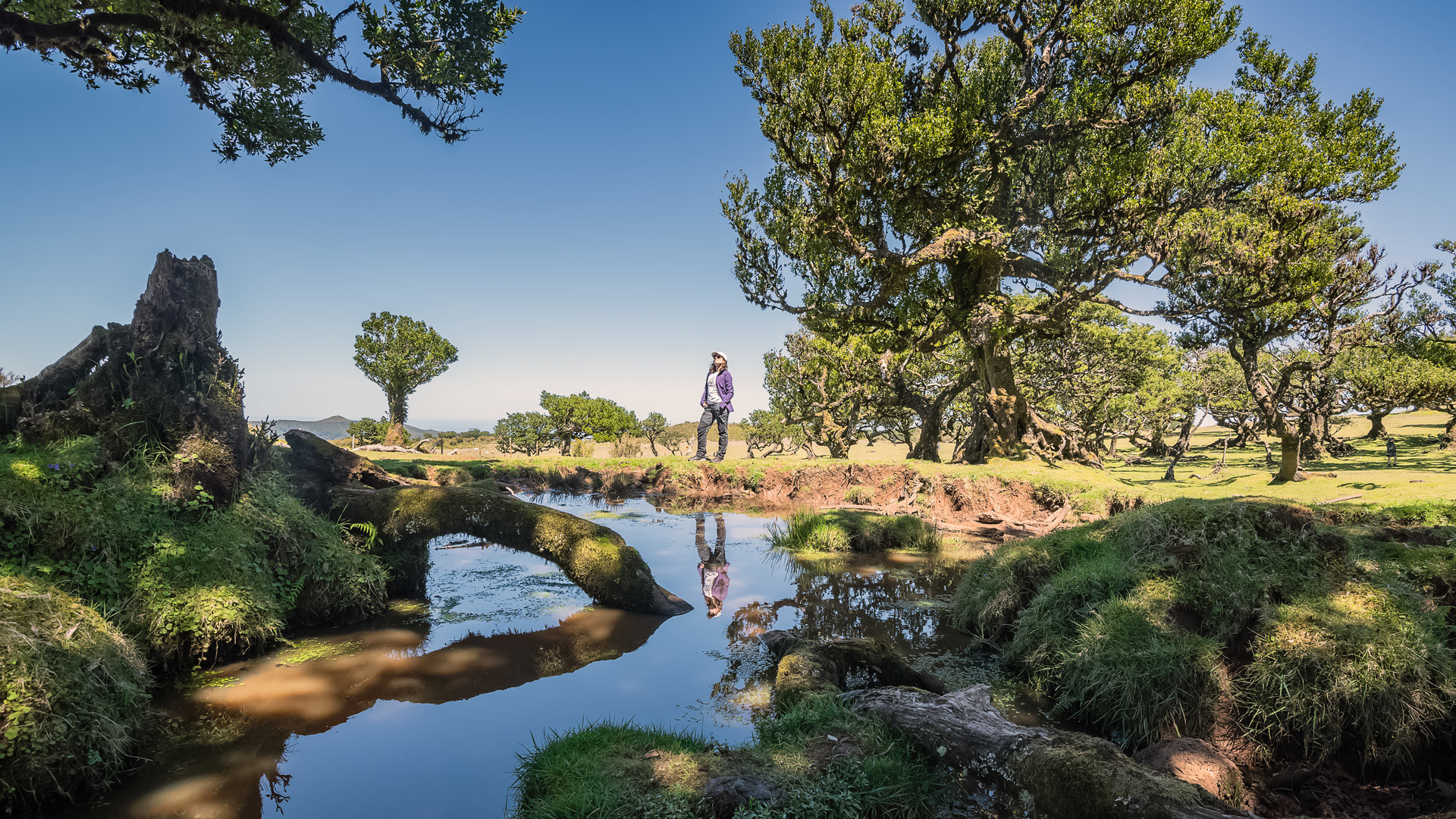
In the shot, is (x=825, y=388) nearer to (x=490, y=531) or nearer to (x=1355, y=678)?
(x=490, y=531)

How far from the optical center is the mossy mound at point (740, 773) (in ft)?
9.97

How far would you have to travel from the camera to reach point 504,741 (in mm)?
4098

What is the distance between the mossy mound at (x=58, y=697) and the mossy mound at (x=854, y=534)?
8.37 meters

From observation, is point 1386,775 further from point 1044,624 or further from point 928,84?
point 928,84

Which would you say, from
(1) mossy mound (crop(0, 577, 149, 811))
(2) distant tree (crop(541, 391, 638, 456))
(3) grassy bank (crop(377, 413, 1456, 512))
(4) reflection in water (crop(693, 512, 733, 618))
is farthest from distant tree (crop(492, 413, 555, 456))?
(1) mossy mound (crop(0, 577, 149, 811))

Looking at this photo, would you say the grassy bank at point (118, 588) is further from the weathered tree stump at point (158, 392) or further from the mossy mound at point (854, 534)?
the mossy mound at point (854, 534)

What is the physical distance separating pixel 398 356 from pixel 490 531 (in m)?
39.3

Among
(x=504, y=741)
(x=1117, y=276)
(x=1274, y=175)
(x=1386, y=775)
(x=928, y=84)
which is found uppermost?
(x=928, y=84)

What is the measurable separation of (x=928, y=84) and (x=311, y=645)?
628 inches

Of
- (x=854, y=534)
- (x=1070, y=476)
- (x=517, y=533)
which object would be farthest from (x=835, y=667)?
(x=1070, y=476)

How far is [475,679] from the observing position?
5.18 meters

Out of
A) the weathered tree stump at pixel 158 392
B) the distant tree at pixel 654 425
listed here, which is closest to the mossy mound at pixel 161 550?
the weathered tree stump at pixel 158 392

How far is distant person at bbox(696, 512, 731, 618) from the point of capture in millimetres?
7520

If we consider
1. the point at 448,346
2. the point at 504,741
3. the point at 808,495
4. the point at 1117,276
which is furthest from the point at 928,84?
the point at 448,346
